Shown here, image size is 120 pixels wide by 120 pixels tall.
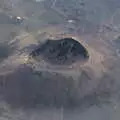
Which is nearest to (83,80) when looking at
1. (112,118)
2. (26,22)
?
(112,118)

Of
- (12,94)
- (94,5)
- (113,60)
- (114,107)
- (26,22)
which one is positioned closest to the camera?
(12,94)

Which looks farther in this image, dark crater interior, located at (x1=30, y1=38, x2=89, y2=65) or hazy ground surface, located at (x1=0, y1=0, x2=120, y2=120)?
dark crater interior, located at (x1=30, y1=38, x2=89, y2=65)

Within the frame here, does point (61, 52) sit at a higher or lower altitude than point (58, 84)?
higher

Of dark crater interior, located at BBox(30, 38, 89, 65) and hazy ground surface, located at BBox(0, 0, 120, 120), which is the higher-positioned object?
dark crater interior, located at BBox(30, 38, 89, 65)

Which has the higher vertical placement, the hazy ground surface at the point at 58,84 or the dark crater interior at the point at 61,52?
the dark crater interior at the point at 61,52

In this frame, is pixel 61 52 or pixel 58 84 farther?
pixel 61 52

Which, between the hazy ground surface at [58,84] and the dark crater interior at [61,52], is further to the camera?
the dark crater interior at [61,52]

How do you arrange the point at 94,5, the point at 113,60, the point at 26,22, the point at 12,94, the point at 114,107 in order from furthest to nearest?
the point at 94,5 → the point at 26,22 → the point at 113,60 → the point at 114,107 → the point at 12,94

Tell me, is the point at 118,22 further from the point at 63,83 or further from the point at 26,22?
the point at 63,83
